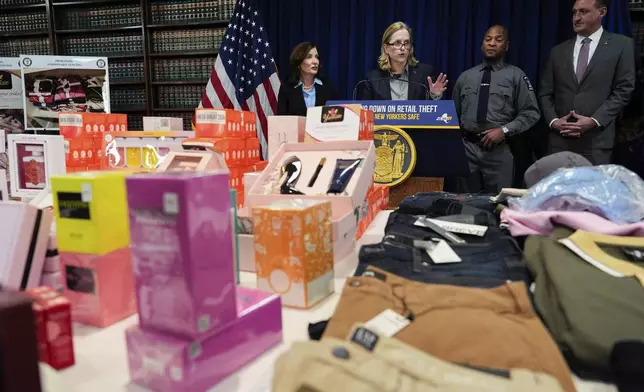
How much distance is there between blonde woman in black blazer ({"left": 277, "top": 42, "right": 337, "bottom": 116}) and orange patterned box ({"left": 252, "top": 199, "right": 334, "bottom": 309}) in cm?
261

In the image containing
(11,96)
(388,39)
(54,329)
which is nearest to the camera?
(54,329)

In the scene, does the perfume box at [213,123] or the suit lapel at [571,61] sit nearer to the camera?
the perfume box at [213,123]

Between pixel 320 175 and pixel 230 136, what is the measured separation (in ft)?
1.98

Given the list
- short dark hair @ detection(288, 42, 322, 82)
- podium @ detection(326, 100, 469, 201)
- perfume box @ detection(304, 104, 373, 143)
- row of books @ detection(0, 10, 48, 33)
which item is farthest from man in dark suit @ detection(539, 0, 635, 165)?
row of books @ detection(0, 10, 48, 33)

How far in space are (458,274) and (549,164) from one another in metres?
0.85

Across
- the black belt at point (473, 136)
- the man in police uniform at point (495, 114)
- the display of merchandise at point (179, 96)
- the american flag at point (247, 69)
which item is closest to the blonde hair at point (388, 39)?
the man in police uniform at point (495, 114)

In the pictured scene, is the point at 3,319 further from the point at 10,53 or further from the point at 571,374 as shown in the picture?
the point at 10,53

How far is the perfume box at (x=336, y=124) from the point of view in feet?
5.56

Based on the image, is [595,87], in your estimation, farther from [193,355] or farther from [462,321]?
[193,355]

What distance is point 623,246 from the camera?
41.5 inches

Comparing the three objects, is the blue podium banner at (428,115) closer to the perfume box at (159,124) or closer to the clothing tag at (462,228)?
the clothing tag at (462,228)

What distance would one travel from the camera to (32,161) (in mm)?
1561

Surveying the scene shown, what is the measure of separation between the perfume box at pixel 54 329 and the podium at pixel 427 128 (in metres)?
1.47

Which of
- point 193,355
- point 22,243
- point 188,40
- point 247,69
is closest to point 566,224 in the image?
point 193,355
